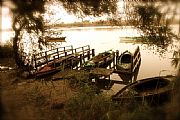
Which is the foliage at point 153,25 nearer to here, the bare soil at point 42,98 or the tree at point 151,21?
the tree at point 151,21

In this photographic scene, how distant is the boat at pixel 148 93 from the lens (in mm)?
8847

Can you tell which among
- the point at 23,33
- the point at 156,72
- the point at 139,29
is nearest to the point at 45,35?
the point at 23,33

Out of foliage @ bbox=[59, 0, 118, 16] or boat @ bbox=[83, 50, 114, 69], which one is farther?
boat @ bbox=[83, 50, 114, 69]

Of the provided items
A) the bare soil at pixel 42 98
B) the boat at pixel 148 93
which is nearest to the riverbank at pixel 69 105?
the bare soil at pixel 42 98

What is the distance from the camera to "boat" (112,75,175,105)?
8.85m

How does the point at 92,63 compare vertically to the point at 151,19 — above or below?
below

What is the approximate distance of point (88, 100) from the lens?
30.4ft

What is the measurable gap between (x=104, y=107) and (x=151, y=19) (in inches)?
158

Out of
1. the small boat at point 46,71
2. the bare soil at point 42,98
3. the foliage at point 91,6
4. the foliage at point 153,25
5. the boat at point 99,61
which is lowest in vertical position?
the bare soil at point 42,98

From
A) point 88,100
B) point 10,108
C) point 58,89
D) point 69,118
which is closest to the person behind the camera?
point 10,108

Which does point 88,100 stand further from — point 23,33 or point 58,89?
point 23,33

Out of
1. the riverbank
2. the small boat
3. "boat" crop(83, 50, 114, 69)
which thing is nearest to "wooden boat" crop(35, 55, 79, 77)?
the small boat

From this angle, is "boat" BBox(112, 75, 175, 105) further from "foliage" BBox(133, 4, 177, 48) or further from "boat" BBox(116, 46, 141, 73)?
"boat" BBox(116, 46, 141, 73)

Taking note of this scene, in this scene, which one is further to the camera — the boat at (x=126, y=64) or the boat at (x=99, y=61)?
the boat at (x=126, y=64)
